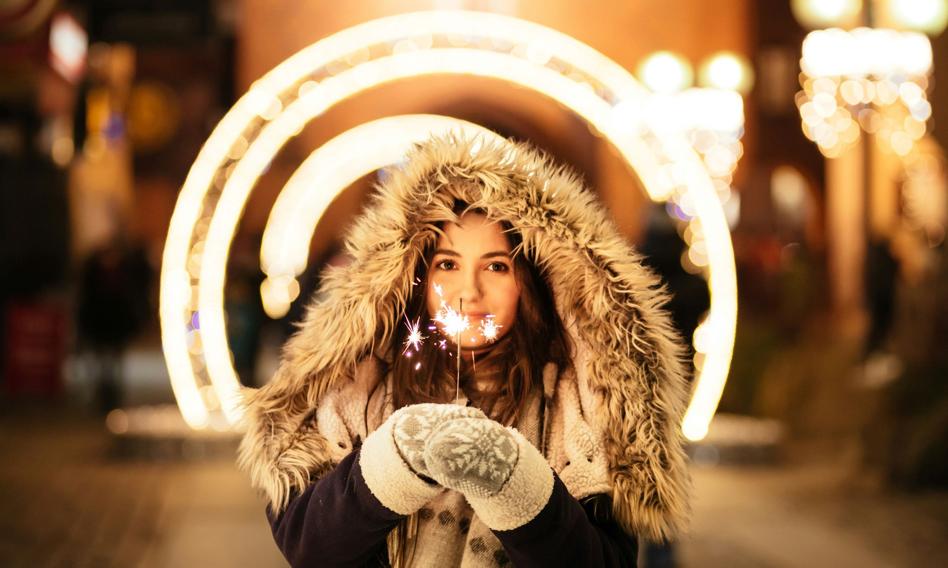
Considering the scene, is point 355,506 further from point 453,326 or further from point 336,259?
point 336,259

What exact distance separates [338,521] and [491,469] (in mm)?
402

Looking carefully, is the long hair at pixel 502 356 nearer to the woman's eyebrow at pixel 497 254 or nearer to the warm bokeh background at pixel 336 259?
the woman's eyebrow at pixel 497 254

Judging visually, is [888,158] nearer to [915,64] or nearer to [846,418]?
[915,64]

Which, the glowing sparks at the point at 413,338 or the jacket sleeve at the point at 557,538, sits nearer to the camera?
the jacket sleeve at the point at 557,538

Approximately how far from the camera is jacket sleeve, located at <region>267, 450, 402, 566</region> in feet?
8.78

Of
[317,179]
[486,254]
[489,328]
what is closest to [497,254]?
[486,254]

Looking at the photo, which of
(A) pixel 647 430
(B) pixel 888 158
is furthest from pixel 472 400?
(B) pixel 888 158

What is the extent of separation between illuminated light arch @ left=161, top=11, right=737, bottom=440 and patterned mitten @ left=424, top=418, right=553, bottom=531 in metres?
4.07

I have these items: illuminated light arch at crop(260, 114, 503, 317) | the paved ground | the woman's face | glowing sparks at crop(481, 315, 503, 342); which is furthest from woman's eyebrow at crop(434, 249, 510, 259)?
illuminated light arch at crop(260, 114, 503, 317)

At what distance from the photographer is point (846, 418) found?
40.7ft

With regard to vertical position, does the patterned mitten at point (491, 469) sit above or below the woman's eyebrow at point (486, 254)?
below

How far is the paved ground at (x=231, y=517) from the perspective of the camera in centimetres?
813

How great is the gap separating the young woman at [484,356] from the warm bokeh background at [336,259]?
4579 mm

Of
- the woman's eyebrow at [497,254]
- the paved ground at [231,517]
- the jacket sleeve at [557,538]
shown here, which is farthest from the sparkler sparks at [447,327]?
the paved ground at [231,517]
